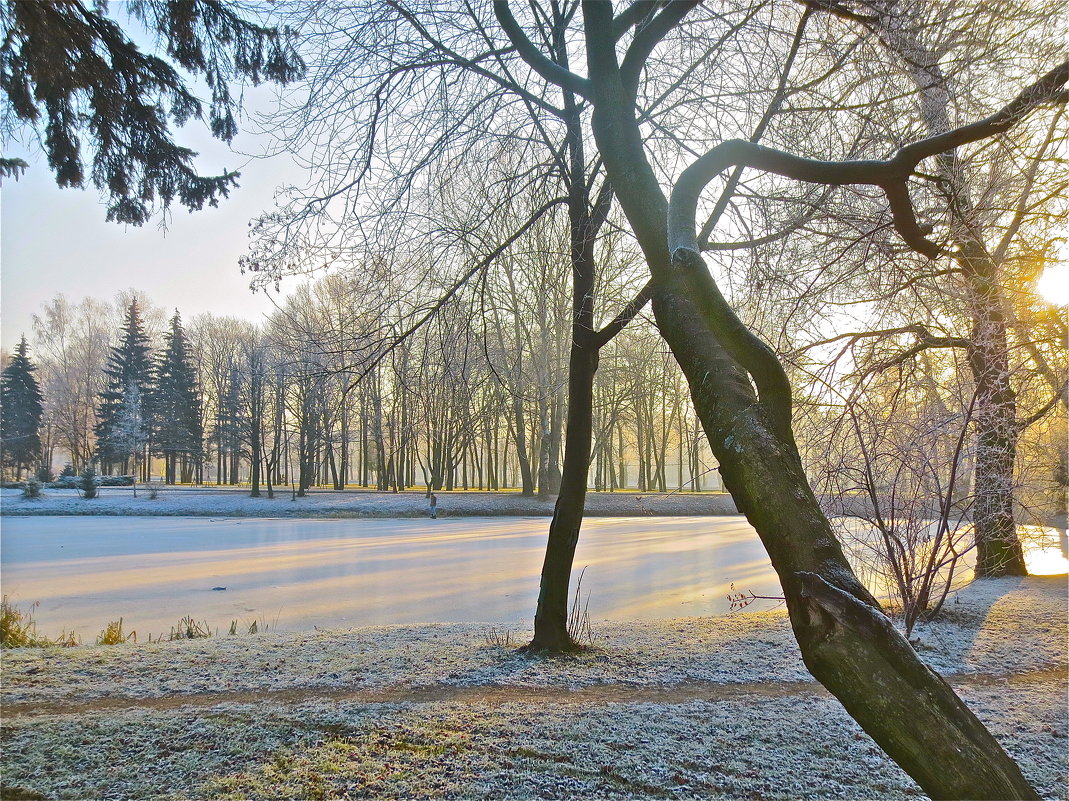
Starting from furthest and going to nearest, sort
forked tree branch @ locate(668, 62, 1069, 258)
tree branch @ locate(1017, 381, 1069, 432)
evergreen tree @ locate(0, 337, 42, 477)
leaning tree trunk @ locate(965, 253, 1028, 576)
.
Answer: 1. evergreen tree @ locate(0, 337, 42, 477)
2. tree branch @ locate(1017, 381, 1069, 432)
3. leaning tree trunk @ locate(965, 253, 1028, 576)
4. forked tree branch @ locate(668, 62, 1069, 258)

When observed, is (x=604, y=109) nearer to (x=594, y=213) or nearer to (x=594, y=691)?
(x=594, y=213)

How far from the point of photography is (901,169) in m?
1.91

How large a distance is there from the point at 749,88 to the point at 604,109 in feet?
5.81

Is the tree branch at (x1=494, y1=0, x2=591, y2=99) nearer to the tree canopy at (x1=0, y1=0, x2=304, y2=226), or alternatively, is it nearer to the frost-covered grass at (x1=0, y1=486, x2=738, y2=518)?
the tree canopy at (x1=0, y1=0, x2=304, y2=226)

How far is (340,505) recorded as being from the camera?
65.6ft

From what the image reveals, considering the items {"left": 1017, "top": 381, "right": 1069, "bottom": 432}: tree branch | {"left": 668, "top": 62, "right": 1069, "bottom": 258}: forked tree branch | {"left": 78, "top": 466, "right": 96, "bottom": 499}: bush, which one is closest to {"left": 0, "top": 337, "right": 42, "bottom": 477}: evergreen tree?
{"left": 78, "top": 466, "right": 96, "bottom": 499}: bush

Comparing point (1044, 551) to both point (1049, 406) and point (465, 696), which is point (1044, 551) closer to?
point (1049, 406)

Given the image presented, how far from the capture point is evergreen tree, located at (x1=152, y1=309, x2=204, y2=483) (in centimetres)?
3128

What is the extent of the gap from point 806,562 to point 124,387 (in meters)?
36.5

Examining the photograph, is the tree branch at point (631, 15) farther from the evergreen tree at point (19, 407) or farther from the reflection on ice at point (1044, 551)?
the evergreen tree at point (19, 407)

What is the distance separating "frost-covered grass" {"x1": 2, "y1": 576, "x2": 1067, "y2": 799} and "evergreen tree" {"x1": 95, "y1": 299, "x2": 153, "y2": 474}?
29.1 m

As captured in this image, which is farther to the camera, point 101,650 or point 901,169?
point 101,650

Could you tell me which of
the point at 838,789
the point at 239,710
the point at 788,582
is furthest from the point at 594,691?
the point at 788,582

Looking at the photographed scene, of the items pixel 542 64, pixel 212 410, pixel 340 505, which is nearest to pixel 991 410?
pixel 542 64
